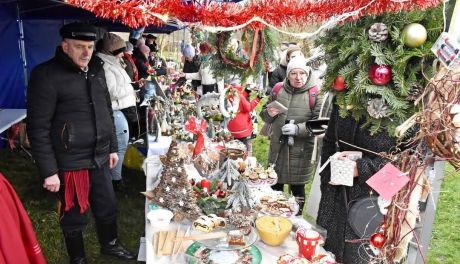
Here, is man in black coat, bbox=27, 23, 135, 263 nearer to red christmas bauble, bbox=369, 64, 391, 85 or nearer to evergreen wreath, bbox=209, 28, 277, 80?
evergreen wreath, bbox=209, 28, 277, 80

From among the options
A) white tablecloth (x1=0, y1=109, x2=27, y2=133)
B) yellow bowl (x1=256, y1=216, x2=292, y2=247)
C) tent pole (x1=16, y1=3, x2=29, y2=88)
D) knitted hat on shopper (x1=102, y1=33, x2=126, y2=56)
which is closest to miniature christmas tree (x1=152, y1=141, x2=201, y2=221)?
yellow bowl (x1=256, y1=216, x2=292, y2=247)

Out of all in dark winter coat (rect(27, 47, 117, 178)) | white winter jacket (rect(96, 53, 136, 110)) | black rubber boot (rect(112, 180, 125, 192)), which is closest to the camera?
dark winter coat (rect(27, 47, 117, 178))

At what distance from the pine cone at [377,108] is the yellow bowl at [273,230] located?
595mm

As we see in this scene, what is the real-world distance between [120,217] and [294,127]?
1.79 meters

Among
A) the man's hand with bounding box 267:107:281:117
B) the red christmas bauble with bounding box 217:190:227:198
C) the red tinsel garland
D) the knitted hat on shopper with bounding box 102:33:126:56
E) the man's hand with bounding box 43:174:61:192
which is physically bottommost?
the man's hand with bounding box 43:174:61:192

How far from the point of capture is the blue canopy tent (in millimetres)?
4238

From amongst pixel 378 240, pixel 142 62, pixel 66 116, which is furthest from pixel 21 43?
pixel 378 240

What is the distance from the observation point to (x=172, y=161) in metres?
1.84

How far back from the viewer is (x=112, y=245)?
2551 mm

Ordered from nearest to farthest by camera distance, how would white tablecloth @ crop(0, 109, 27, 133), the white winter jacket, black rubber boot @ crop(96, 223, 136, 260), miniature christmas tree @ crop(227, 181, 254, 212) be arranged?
1. miniature christmas tree @ crop(227, 181, 254, 212)
2. black rubber boot @ crop(96, 223, 136, 260)
3. the white winter jacket
4. white tablecloth @ crop(0, 109, 27, 133)

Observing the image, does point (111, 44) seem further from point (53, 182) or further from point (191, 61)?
point (191, 61)

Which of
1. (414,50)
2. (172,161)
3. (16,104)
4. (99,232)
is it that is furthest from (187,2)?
(16,104)

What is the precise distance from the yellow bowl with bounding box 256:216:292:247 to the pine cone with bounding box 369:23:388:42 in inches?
33.7

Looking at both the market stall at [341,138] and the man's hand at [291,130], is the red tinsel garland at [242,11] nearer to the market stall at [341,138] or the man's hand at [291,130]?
the market stall at [341,138]
